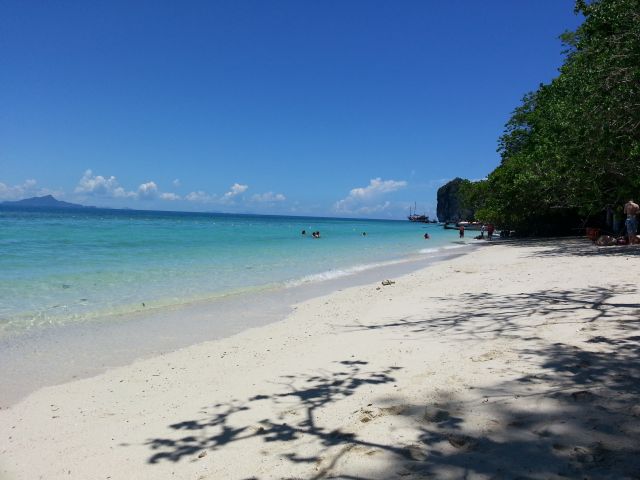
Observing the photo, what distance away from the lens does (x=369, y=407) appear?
4.14 m

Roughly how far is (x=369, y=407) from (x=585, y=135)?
507 inches

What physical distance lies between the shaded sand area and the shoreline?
1.64ft

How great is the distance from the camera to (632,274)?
10625 millimetres

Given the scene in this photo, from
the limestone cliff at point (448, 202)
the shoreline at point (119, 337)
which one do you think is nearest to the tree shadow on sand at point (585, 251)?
the shoreline at point (119, 337)

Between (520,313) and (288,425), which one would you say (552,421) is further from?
(520,313)

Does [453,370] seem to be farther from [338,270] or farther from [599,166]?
[599,166]

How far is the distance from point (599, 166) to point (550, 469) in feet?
58.7

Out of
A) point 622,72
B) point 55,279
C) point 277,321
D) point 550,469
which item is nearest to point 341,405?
point 550,469

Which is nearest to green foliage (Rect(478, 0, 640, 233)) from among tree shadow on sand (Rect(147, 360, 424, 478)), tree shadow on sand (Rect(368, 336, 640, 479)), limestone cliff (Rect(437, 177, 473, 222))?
tree shadow on sand (Rect(368, 336, 640, 479))

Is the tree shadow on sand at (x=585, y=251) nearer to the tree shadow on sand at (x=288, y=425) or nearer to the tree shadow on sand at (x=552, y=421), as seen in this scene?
the tree shadow on sand at (x=552, y=421)

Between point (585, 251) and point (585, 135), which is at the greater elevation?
point (585, 135)

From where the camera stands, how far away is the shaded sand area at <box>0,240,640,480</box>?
317cm

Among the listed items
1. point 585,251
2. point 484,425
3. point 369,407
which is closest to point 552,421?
point 484,425

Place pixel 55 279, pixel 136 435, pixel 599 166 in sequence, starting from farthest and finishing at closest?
pixel 599 166
pixel 55 279
pixel 136 435
